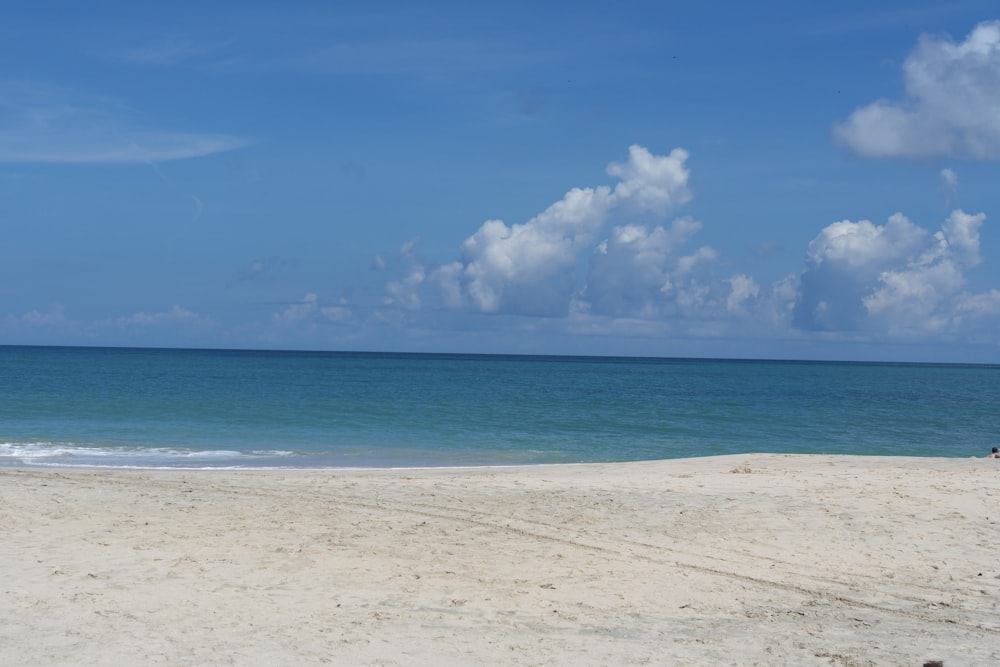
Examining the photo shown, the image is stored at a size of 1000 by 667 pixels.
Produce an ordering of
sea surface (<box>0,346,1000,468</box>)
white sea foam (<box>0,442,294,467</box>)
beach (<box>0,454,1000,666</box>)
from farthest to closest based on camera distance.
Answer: sea surface (<box>0,346,1000,468</box>) < white sea foam (<box>0,442,294,467</box>) < beach (<box>0,454,1000,666</box>)

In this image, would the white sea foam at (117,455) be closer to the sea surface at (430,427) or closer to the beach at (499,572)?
the sea surface at (430,427)

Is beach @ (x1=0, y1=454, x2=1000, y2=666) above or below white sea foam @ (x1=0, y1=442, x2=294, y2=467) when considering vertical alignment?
above

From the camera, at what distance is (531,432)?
3509 centimetres

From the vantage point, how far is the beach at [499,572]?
8906mm

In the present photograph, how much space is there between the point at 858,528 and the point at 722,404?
42239mm

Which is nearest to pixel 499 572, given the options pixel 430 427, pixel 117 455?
pixel 117 455

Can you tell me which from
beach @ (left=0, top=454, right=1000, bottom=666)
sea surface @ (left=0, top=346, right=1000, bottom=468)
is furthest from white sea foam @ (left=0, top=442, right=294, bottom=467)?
beach @ (left=0, top=454, right=1000, bottom=666)

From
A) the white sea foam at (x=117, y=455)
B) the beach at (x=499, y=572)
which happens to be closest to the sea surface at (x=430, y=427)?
the white sea foam at (x=117, y=455)

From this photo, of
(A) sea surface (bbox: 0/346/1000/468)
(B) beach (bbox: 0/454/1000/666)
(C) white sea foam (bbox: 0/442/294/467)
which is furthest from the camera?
(A) sea surface (bbox: 0/346/1000/468)

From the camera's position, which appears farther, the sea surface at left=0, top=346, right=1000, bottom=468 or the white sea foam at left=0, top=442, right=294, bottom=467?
the sea surface at left=0, top=346, right=1000, bottom=468

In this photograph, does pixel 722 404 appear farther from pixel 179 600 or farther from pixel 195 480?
pixel 179 600

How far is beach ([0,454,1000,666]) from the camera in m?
8.91

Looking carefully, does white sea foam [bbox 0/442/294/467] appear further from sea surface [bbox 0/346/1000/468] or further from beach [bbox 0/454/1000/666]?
beach [bbox 0/454/1000/666]

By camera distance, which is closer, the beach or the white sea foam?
the beach
